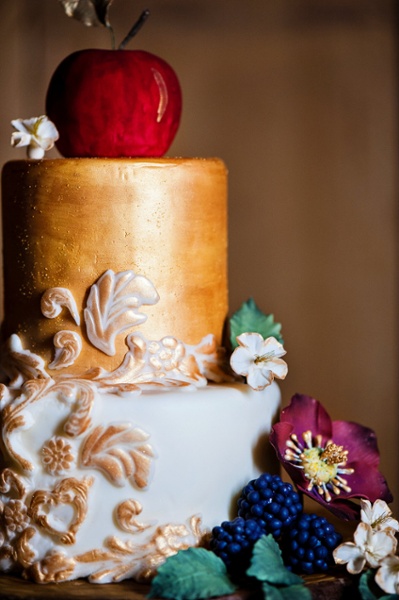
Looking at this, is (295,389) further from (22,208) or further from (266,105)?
(22,208)

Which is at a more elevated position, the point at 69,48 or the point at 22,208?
the point at 69,48

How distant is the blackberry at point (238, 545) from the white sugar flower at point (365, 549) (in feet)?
0.40

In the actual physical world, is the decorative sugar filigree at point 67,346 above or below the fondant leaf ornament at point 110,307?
below

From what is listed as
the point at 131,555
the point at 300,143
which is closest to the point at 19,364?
the point at 131,555

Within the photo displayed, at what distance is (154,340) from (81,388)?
0.15 metres

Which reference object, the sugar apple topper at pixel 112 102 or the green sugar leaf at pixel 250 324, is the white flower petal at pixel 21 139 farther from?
the green sugar leaf at pixel 250 324

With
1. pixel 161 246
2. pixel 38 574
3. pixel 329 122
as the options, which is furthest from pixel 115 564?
pixel 329 122

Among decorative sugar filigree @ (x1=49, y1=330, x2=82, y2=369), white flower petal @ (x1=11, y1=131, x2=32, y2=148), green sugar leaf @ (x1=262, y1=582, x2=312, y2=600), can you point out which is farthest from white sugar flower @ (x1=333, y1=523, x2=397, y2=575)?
white flower petal @ (x1=11, y1=131, x2=32, y2=148)

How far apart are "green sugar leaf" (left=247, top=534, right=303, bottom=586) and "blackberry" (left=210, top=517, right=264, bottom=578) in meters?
0.03

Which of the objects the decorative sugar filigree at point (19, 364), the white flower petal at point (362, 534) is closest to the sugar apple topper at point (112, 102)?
the decorative sugar filigree at point (19, 364)

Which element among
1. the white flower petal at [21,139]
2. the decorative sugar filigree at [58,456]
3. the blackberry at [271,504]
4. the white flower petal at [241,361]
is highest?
the white flower petal at [21,139]

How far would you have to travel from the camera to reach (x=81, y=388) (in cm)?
137

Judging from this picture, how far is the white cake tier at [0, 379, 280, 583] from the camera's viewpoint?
135 centimetres

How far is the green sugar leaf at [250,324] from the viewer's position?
1.57 m
